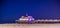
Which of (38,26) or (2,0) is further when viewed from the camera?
(2,0)

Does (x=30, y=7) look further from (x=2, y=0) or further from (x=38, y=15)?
(x=2, y=0)

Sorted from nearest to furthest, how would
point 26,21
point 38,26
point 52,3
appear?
point 38,26, point 26,21, point 52,3

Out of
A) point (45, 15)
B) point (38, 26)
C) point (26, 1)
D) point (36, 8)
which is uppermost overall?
point (26, 1)

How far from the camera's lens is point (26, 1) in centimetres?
185

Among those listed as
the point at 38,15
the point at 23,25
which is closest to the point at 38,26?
the point at 23,25

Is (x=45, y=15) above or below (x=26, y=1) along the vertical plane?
below

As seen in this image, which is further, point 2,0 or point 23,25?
point 2,0

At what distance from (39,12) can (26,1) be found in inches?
10.7

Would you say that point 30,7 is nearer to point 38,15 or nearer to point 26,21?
point 38,15

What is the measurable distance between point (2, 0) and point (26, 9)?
16.0 inches

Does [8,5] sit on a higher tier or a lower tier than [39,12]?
higher

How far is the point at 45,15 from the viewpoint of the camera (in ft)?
6.04

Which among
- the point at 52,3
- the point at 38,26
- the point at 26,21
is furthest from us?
the point at 52,3

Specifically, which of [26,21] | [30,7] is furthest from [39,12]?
[26,21]
